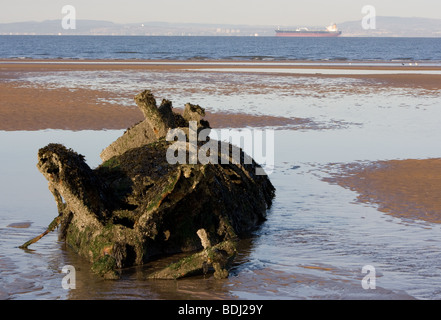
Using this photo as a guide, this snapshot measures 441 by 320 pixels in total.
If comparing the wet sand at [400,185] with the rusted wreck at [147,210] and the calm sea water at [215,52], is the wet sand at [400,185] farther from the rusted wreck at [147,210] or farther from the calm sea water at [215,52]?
the calm sea water at [215,52]

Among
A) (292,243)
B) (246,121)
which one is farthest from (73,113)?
(292,243)

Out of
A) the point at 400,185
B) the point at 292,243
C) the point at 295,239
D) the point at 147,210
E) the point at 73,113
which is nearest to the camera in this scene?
the point at 147,210

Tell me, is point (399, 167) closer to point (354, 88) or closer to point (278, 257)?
point (278, 257)

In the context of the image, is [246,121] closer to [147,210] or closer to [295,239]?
[295,239]

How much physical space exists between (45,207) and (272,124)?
12.0 metres

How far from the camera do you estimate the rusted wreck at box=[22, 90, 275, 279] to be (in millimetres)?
7301

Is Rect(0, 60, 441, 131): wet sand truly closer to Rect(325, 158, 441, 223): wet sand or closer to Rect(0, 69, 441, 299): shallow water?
Rect(0, 69, 441, 299): shallow water

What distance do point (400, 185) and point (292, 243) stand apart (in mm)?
4661

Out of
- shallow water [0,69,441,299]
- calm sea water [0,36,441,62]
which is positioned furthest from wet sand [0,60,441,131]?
calm sea water [0,36,441,62]

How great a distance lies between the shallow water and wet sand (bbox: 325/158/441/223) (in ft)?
1.17

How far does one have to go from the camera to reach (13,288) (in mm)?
6969

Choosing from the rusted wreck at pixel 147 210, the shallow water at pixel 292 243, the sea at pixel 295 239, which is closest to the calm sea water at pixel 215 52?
the sea at pixel 295 239

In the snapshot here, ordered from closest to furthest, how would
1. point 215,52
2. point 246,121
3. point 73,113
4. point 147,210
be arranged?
1. point 147,210
2. point 246,121
3. point 73,113
4. point 215,52

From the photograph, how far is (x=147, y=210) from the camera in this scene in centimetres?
736
